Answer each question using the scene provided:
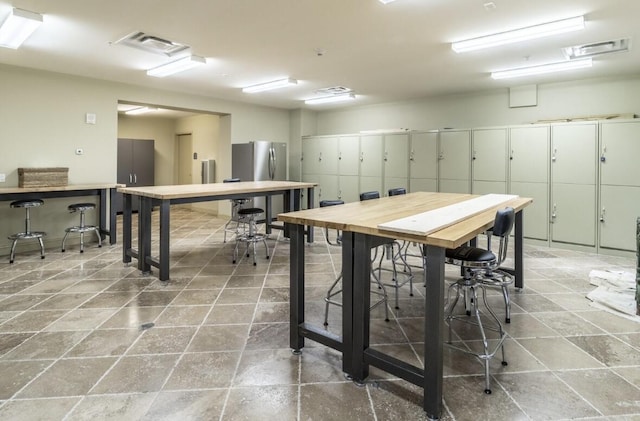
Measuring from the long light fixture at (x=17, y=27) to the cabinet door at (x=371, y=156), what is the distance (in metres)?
5.68

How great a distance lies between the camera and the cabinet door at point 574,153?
541cm

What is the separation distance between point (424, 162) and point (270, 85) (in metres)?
3.20

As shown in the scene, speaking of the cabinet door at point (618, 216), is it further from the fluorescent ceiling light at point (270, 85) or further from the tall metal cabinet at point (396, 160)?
the fluorescent ceiling light at point (270, 85)

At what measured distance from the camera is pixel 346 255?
7.13 ft

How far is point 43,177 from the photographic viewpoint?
201 inches

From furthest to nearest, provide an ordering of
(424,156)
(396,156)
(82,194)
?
(396,156), (424,156), (82,194)

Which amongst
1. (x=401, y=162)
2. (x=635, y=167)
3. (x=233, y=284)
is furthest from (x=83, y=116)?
(x=635, y=167)

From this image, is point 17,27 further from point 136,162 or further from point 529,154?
point 529,154

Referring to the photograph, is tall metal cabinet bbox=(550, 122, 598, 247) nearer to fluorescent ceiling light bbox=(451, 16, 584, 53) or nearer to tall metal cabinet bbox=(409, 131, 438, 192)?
tall metal cabinet bbox=(409, 131, 438, 192)

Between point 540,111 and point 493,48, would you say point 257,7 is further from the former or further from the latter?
point 540,111

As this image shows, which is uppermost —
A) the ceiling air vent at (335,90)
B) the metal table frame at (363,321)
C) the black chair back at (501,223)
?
the ceiling air vent at (335,90)

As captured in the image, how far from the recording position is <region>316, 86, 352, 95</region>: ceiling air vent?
6662mm

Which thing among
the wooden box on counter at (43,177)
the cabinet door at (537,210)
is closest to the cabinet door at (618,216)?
the cabinet door at (537,210)

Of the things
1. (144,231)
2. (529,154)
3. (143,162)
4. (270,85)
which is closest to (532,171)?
(529,154)
